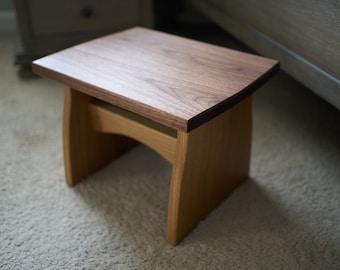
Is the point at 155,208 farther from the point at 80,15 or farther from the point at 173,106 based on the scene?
the point at 80,15

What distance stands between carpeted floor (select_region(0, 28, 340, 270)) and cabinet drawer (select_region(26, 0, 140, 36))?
1.16 ft

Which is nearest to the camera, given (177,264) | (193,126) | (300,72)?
(193,126)

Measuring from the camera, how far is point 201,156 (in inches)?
26.8

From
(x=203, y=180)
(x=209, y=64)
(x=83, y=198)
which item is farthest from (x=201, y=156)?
(x=83, y=198)

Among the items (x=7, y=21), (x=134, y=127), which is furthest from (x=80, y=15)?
(x=134, y=127)

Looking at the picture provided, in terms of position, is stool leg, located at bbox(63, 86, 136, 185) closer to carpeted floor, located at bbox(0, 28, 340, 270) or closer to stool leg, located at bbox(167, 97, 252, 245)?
carpeted floor, located at bbox(0, 28, 340, 270)

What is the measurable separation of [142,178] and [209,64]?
1.04 feet

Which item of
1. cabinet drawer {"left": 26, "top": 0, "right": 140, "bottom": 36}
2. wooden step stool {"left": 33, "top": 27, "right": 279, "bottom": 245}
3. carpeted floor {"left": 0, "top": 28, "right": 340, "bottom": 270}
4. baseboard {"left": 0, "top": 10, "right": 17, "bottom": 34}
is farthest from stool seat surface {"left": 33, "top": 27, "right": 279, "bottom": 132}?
baseboard {"left": 0, "top": 10, "right": 17, "bottom": 34}

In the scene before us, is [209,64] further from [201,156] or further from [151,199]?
[151,199]

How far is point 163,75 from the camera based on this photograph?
0.68 metres

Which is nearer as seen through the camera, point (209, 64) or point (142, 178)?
point (209, 64)

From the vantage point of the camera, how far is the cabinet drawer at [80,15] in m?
1.25

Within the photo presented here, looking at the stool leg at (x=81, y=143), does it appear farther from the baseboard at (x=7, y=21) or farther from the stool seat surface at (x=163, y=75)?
the baseboard at (x=7, y=21)

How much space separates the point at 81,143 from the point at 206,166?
0.98 feet
